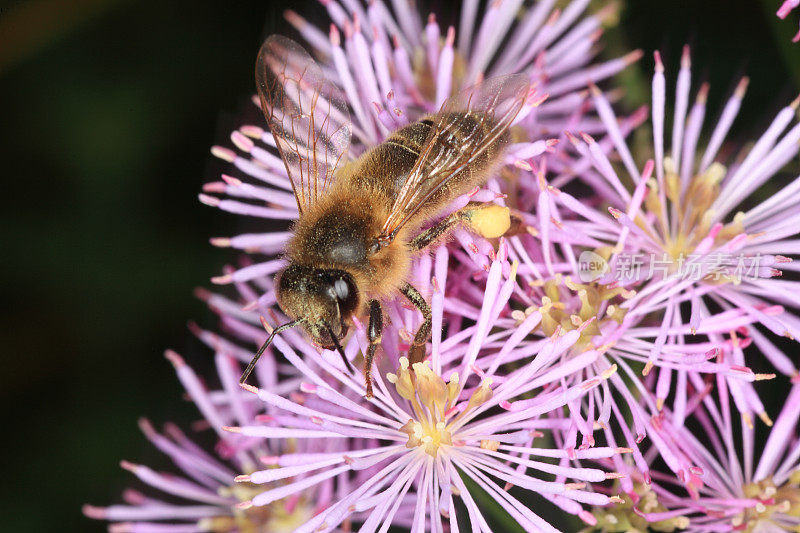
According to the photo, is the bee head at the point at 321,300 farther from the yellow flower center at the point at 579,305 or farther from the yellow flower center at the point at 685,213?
the yellow flower center at the point at 685,213

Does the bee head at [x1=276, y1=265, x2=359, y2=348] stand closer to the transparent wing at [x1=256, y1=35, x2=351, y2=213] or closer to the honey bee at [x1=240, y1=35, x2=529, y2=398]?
the honey bee at [x1=240, y1=35, x2=529, y2=398]

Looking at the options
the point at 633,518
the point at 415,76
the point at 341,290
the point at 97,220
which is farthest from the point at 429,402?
the point at 97,220

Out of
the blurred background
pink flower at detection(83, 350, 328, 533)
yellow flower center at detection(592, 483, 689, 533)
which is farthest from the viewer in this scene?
the blurred background

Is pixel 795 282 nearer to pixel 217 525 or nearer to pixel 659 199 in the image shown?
pixel 659 199

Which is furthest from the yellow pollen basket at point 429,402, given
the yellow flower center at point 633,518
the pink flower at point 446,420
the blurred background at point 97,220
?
the blurred background at point 97,220

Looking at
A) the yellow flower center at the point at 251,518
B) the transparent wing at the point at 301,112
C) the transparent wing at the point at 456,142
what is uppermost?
the transparent wing at the point at 301,112

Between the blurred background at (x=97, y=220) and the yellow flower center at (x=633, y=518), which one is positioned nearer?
the yellow flower center at (x=633, y=518)

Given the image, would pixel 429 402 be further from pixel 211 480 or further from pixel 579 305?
pixel 211 480

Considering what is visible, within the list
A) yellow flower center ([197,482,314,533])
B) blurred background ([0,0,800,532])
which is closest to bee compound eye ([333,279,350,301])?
yellow flower center ([197,482,314,533])
